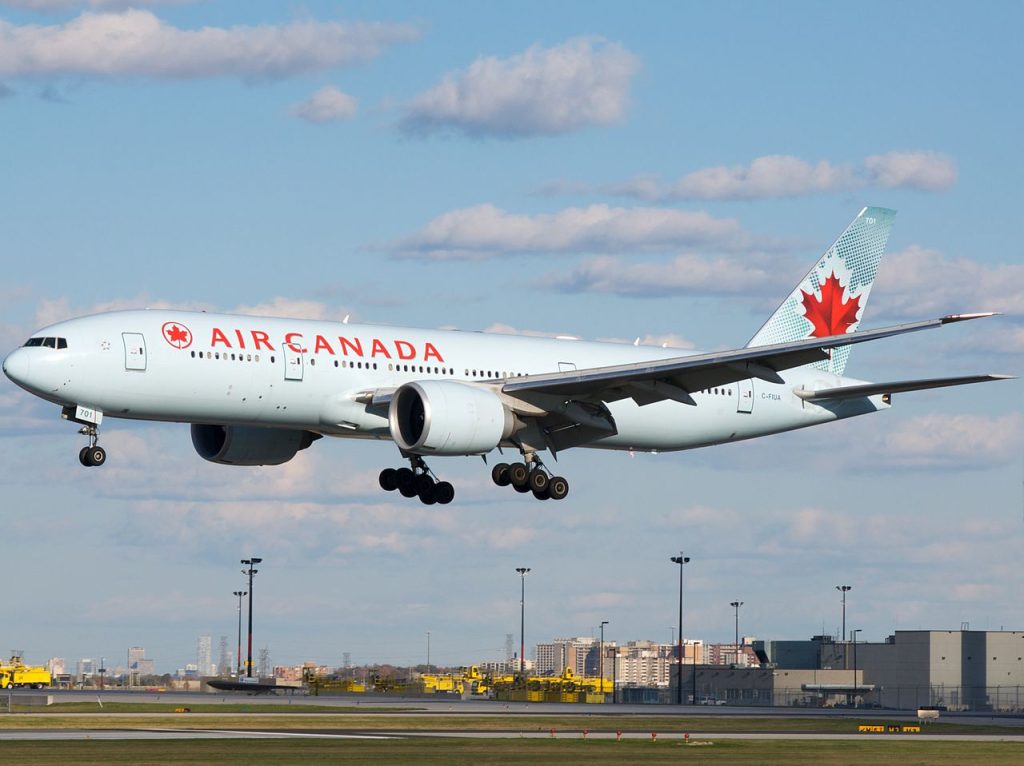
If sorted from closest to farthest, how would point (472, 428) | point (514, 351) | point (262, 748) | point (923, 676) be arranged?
point (262, 748) < point (472, 428) < point (514, 351) < point (923, 676)

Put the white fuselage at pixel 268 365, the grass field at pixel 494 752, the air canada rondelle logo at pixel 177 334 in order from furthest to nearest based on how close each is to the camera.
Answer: the air canada rondelle logo at pixel 177 334
the white fuselage at pixel 268 365
the grass field at pixel 494 752

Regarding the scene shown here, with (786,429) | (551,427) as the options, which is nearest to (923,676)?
(786,429)

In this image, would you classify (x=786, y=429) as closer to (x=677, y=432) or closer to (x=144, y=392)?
(x=677, y=432)

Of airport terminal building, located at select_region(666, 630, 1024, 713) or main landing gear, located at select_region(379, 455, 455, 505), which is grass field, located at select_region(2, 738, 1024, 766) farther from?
airport terminal building, located at select_region(666, 630, 1024, 713)

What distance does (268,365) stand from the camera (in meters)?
51.2

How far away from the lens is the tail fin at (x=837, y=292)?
67.7 meters

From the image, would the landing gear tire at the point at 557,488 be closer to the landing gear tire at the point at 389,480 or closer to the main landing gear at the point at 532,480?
the main landing gear at the point at 532,480

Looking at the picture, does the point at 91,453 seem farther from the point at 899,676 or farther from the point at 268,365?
the point at 899,676

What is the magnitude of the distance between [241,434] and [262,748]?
18.0 meters

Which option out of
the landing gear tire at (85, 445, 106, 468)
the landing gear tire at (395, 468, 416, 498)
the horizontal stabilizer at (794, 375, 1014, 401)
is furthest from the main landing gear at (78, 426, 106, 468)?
the horizontal stabilizer at (794, 375, 1014, 401)

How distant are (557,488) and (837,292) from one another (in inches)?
736

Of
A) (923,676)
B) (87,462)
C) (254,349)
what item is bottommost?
(923,676)

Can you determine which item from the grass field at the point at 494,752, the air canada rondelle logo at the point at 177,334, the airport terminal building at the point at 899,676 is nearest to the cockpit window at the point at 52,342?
the air canada rondelle logo at the point at 177,334

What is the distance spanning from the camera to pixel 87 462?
5028cm
